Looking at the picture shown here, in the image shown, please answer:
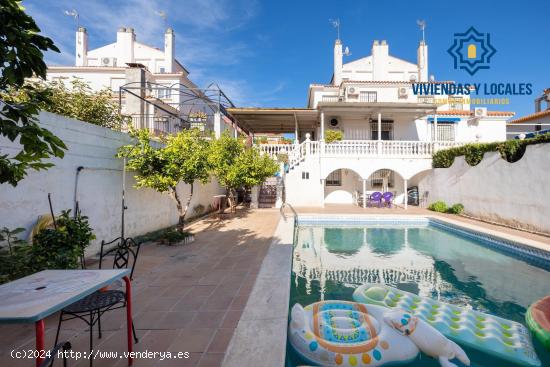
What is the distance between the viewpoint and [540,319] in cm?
438

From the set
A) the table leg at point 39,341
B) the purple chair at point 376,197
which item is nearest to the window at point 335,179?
the purple chair at point 376,197

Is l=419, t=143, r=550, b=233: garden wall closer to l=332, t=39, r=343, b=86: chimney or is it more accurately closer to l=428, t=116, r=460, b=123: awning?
l=428, t=116, r=460, b=123: awning

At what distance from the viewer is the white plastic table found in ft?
5.71

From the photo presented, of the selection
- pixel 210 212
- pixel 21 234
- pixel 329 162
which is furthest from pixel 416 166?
pixel 21 234

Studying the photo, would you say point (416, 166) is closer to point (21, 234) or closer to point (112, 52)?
point (21, 234)

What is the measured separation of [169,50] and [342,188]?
29.2m

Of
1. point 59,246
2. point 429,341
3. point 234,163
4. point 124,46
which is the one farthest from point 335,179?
point 124,46

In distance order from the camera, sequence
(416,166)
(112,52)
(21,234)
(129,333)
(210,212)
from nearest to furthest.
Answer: (129,333), (21,234), (210,212), (416,166), (112,52)

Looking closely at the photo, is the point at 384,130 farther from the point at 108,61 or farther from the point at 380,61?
the point at 108,61

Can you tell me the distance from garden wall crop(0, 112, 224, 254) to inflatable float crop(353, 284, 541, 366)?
640 cm

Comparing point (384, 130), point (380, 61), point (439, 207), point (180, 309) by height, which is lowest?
point (180, 309)

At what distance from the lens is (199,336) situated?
10.6 feet

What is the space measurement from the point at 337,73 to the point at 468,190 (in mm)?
18929

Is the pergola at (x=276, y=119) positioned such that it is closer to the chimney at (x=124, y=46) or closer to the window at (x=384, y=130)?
the window at (x=384, y=130)
